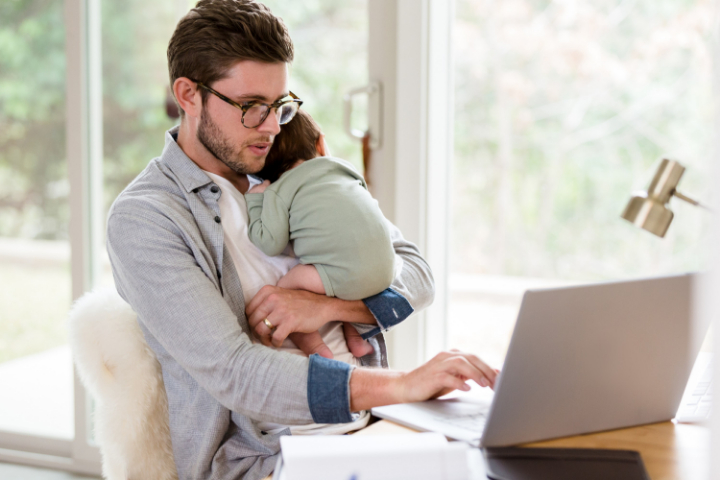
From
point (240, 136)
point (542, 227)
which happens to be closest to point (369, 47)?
point (240, 136)

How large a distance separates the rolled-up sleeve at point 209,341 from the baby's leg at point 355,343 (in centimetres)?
36

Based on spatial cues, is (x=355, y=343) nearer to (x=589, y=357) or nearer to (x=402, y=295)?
(x=402, y=295)

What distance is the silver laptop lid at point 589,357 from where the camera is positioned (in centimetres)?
79

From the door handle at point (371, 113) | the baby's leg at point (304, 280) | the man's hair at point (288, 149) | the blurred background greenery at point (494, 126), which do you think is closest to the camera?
the baby's leg at point (304, 280)

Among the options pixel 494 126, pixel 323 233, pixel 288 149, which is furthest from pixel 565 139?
pixel 323 233

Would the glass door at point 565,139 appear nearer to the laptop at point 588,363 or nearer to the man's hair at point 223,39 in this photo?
the man's hair at point 223,39

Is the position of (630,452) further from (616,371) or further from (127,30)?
(127,30)

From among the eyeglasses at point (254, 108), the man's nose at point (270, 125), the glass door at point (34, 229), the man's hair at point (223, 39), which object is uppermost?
the man's hair at point (223, 39)

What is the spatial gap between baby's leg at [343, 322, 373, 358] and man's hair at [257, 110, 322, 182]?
1.30 feet

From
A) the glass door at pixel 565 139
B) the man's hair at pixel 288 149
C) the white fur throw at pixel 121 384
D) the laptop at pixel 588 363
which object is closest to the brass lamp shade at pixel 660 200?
the laptop at pixel 588 363

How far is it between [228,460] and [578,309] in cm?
80

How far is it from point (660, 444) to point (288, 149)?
0.98m

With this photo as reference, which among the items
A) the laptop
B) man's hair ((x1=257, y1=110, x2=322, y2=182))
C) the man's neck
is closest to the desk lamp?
the laptop

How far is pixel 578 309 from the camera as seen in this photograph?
0.80 meters
